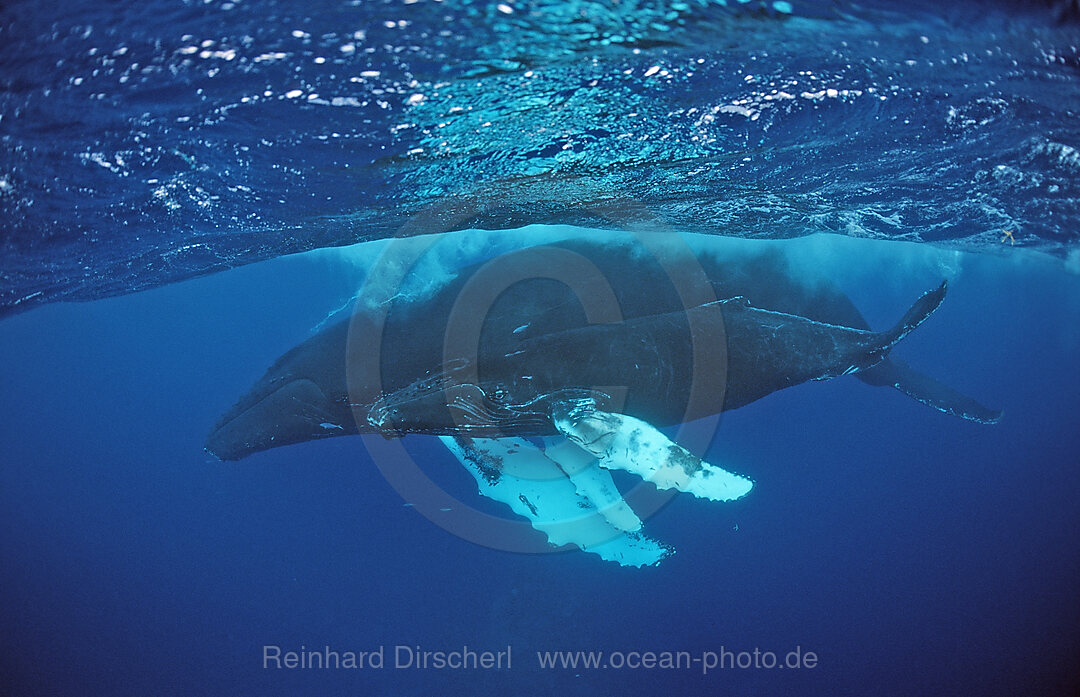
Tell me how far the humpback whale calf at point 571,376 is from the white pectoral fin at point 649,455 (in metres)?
0.02

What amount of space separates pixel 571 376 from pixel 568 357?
0.29 meters

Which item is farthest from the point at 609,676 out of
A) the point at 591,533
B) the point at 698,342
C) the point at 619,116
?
the point at 619,116

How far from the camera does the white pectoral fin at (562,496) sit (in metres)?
7.75

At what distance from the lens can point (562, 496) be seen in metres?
8.30

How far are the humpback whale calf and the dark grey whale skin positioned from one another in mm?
26

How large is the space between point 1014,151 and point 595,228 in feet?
22.6

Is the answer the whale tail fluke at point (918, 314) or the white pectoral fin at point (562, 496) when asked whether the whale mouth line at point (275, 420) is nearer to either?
the white pectoral fin at point (562, 496)

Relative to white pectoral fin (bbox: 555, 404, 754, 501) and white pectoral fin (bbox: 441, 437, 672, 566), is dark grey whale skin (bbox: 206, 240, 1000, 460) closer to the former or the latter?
white pectoral fin (bbox: 441, 437, 672, 566)

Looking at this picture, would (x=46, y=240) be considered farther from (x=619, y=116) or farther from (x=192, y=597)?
(x=192, y=597)

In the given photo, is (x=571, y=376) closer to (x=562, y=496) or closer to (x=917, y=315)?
(x=562, y=496)

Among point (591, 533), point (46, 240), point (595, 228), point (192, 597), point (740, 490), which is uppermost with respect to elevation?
point (46, 240)

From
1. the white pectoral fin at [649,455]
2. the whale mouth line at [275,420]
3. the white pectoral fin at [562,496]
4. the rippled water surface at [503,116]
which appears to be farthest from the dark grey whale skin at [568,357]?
the rippled water surface at [503,116]

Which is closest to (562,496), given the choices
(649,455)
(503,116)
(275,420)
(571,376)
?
(571,376)

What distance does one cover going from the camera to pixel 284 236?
427 inches
